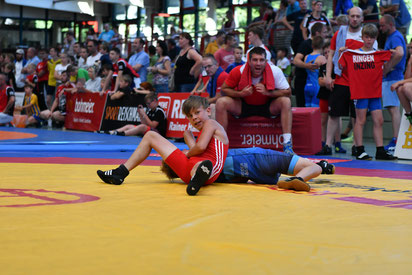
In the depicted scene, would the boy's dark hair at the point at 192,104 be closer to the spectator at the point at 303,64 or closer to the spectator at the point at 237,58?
the spectator at the point at 303,64

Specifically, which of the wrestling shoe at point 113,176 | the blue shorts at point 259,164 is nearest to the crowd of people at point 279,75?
the blue shorts at point 259,164

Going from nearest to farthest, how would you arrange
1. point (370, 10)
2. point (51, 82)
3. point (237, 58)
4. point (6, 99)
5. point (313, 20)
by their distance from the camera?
point (237, 58) → point (313, 20) → point (370, 10) → point (6, 99) → point (51, 82)

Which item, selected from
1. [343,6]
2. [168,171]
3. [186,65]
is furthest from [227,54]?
[168,171]

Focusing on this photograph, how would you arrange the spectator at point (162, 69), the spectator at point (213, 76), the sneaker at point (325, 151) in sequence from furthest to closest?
the spectator at point (162, 69) → the spectator at point (213, 76) → the sneaker at point (325, 151)

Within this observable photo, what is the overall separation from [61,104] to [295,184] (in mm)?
10923

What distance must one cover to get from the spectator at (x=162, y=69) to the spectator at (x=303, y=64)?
318 centimetres

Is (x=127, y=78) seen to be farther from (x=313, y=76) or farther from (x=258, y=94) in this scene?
(x=258, y=94)

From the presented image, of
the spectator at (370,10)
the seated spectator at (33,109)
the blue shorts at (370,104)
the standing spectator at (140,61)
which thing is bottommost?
the seated spectator at (33,109)

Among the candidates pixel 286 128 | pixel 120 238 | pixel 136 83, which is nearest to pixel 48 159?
pixel 286 128

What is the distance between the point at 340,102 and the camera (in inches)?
299

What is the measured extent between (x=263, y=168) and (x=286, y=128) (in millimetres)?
2647

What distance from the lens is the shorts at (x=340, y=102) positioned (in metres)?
7.59

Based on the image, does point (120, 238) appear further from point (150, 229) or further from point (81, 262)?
point (81, 262)

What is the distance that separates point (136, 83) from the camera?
12016 mm
